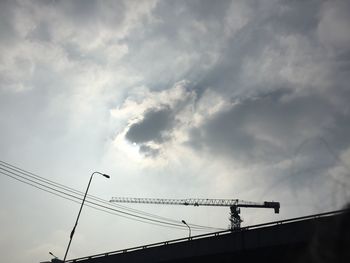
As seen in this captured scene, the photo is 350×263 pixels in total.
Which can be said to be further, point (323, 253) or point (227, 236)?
point (227, 236)

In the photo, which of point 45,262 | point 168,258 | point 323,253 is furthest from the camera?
point 45,262

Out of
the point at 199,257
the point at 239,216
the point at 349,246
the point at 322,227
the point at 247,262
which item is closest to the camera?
the point at 349,246

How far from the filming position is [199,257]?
3256cm

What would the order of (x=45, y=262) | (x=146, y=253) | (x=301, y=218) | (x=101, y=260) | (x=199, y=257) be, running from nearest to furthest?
(x=301, y=218), (x=199, y=257), (x=146, y=253), (x=101, y=260), (x=45, y=262)

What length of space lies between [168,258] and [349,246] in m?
20.2

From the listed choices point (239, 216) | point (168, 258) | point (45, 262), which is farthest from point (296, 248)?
point (239, 216)

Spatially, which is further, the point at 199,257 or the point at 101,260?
the point at 101,260

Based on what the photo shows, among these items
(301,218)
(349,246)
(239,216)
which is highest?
(239,216)

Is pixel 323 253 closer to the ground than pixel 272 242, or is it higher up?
closer to the ground

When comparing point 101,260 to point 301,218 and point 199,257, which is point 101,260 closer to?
point 199,257

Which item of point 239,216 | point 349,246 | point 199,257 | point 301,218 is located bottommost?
point 349,246

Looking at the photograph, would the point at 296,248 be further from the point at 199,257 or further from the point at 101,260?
the point at 101,260

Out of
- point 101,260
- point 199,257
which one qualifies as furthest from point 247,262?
point 101,260

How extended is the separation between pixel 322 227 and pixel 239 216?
107339 millimetres
